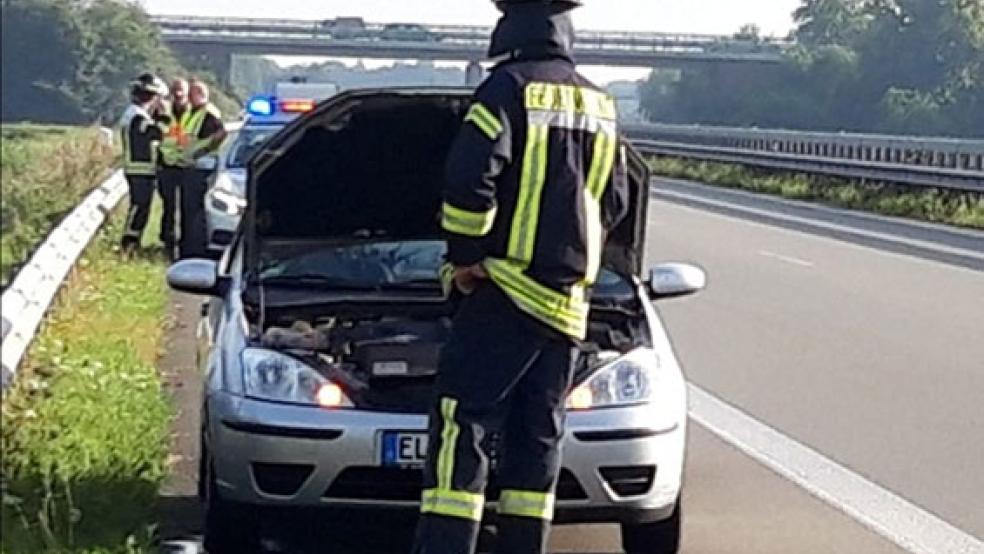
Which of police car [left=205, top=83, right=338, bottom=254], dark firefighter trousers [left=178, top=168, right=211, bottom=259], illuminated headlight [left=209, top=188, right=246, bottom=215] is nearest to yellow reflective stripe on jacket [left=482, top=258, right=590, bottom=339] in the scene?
police car [left=205, top=83, right=338, bottom=254]

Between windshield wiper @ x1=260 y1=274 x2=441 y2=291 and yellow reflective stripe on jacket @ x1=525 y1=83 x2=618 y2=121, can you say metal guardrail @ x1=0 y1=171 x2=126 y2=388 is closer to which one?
windshield wiper @ x1=260 y1=274 x2=441 y2=291

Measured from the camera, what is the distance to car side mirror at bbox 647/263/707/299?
827cm

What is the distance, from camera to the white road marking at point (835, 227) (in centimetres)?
2533

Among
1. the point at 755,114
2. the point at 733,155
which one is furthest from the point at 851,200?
the point at 755,114

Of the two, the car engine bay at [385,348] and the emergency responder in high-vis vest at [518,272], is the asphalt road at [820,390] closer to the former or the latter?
the car engine bay at [385,348]

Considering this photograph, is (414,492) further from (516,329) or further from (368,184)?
(368,184)

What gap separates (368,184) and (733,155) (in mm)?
40635

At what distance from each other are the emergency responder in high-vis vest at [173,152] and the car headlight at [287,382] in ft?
37.3

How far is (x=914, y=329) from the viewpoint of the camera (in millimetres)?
15984

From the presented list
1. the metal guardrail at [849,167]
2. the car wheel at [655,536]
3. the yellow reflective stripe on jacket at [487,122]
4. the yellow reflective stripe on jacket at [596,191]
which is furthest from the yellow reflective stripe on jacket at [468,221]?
the metal guardrail at [849,167]

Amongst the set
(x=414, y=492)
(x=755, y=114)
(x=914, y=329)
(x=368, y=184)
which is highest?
(x=368, y=184)

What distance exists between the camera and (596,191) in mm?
6254

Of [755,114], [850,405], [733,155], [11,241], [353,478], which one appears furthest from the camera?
[755,114]

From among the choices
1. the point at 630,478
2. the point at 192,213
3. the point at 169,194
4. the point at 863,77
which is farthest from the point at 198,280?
the point at 863,77
